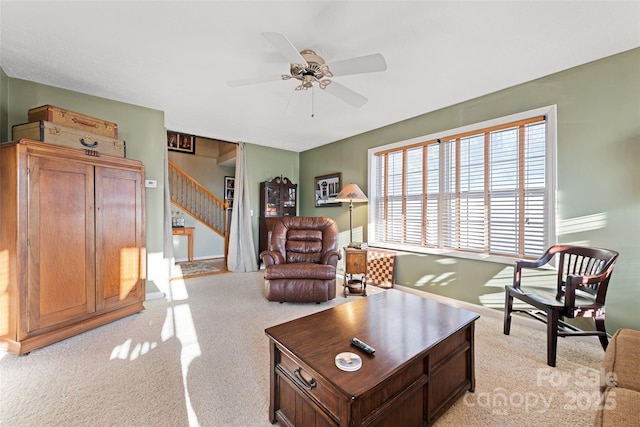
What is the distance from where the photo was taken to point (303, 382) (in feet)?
4.17

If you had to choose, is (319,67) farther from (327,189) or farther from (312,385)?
(327,189)

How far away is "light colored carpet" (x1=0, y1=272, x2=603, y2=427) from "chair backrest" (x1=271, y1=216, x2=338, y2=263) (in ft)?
3.85

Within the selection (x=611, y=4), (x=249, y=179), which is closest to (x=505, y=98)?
(x=611, y=4)

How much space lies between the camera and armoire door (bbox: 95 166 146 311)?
2.63 m

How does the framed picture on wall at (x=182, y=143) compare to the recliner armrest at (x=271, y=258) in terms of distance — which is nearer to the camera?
the recliner armrest at (x=271, y=258)

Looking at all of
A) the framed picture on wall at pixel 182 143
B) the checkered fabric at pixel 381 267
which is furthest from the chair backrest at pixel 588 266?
the framed picture on wall at pixel 182 143

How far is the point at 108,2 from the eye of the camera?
5.52 ft

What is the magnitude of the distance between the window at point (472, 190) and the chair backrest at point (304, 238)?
833 millimetres

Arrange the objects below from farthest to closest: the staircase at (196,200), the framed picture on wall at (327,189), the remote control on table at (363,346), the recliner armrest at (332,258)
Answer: the staircase at (196,200), the framed picture on wall at (327,189), the recliner armrest at (332,258), the remote control on table at (363,346)

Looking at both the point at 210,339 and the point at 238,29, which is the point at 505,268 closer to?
the point at 210,339

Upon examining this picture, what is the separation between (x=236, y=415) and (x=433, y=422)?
111cm

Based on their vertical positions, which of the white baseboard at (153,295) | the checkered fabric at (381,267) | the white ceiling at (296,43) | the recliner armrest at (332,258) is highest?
the white ceiling at (296,43)

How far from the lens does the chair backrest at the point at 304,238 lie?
150 inches

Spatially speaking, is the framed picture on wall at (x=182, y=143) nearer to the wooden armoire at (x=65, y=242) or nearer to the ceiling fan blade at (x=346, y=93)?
the wooden armoire at (x=65, y=242)
